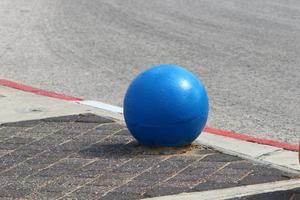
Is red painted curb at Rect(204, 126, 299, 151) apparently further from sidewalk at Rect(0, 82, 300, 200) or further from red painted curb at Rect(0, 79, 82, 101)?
red painted curb at Rect(0, 79, 82, 101)

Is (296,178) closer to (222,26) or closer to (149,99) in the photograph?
(149,99)

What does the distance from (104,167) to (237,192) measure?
1.18 m

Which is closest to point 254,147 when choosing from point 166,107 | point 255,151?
point 255,151

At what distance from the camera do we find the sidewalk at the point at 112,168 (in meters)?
6.23

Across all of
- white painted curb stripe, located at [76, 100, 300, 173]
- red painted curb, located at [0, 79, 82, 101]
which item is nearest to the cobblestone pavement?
white painted curb stripe, located at [76, 100, 300, 173]

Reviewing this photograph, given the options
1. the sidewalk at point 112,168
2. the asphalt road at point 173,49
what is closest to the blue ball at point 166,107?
the sidewalk at point 112,168

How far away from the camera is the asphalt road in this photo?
32.2 feet

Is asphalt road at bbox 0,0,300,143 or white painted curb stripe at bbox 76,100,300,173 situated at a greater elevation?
white painted curb stripe at bbox 76,100,300,173

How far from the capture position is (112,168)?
22.4ft

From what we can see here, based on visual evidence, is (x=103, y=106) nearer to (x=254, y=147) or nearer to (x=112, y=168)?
(x=254, y=147)

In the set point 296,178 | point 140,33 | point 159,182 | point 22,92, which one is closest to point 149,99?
point 159,182

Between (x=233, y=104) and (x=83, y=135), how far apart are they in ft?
7.71

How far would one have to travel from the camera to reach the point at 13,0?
1980 centimetres

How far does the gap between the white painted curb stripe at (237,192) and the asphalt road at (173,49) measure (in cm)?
177
